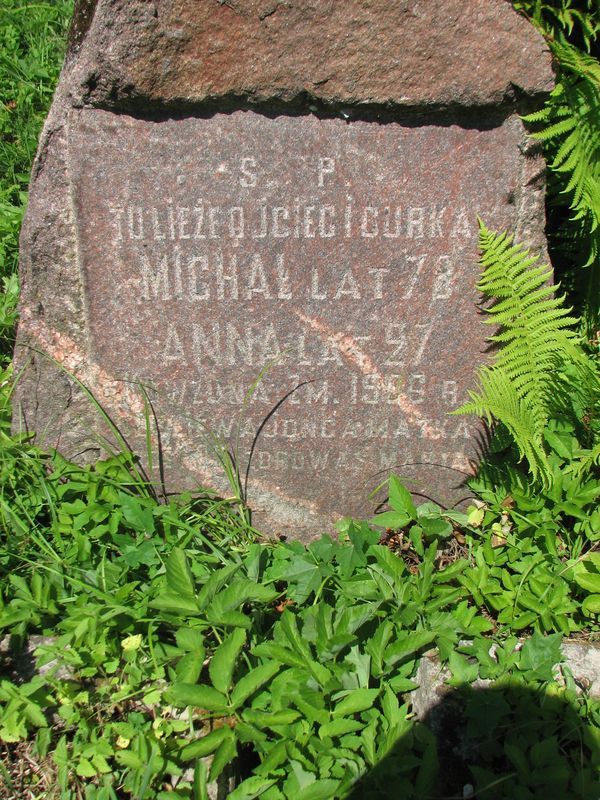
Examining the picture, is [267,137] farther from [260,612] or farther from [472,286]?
[260,612]

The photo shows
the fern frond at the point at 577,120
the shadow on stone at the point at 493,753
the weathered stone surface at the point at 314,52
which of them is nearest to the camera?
the shadow on stone at the point at 493,753

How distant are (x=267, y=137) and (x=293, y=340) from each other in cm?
65

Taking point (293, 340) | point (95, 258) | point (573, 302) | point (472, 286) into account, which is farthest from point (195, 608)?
point (573, 302)

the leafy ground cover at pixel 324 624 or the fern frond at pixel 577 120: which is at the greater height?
the fern frond at pixel 577 120

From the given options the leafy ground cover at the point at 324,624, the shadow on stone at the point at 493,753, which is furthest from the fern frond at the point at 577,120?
the shadow on stone at the point at 493,753

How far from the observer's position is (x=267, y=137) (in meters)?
2.02

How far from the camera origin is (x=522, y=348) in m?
2.19

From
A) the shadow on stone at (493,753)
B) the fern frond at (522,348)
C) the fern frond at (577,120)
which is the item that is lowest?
the shadow on stone at (493,753)

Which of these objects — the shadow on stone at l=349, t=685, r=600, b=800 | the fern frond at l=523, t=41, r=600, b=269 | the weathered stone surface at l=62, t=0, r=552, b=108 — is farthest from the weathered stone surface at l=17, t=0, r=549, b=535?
the shadow on stone at l=349, t=685, r=600, b=800

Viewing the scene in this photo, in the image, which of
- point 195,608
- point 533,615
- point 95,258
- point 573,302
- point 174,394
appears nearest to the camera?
point 195,608

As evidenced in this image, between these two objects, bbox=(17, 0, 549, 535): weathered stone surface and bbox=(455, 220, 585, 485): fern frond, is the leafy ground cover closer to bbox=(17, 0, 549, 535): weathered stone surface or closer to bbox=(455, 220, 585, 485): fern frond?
bbox=(455, 220, 585, 485): fern frond

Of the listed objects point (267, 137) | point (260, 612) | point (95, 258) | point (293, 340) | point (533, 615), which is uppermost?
point (267, 137)

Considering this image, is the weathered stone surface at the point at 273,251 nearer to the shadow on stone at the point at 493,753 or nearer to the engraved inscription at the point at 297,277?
the engraved inscription at the point at 297,277

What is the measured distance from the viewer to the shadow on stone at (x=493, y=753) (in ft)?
5.03
